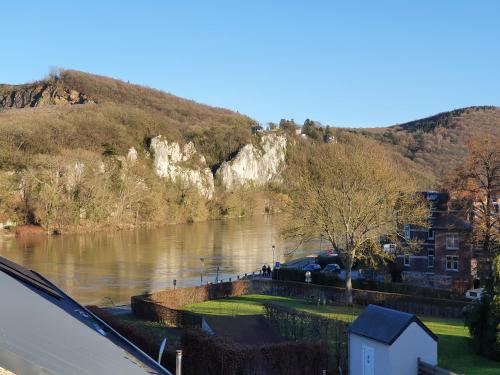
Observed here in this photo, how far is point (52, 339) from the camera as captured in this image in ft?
27.8

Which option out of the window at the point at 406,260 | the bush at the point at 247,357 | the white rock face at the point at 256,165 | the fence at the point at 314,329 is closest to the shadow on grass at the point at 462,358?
the fence at the point at 314,329

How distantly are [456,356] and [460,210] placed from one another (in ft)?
59.8

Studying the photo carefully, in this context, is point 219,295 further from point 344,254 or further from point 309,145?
point 309,145

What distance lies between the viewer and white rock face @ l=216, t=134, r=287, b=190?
140000 millimetres

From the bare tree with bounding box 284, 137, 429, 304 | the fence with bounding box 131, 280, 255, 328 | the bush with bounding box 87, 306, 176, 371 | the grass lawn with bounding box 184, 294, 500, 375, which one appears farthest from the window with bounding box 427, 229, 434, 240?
the bush with bounding box 87, 306, 176, 371

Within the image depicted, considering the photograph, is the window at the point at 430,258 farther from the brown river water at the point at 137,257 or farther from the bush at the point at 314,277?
the brown river water at the point at 137,257

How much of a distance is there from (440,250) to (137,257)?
26533 mm

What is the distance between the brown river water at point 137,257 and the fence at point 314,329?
1392 cm

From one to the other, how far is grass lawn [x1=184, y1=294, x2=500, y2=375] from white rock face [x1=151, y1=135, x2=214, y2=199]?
8277cm

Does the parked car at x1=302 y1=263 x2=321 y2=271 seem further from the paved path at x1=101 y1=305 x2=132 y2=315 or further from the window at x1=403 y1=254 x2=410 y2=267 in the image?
the paved path at x1=101 y1=305 x2=132 y2=315

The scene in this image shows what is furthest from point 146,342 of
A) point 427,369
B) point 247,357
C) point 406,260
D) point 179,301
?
point 406,260

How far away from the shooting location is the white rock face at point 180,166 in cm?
11831

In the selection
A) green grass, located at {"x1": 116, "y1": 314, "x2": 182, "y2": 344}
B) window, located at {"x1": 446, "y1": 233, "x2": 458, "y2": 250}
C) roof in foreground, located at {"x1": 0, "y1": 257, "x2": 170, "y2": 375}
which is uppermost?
window, located at {"x1": 446, "y1": 233, "x2": 458, "y2": 250}

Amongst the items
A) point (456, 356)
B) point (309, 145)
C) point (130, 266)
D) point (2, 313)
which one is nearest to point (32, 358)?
point (2, 313)
